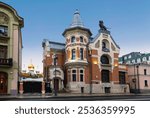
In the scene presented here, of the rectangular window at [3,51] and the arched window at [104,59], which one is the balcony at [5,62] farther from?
the arched window at [104,59]

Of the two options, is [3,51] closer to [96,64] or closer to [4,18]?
[4,18]

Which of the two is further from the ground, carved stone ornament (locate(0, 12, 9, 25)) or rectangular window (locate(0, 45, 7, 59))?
carved stone ornament (locate(0, 12, 9, 25))

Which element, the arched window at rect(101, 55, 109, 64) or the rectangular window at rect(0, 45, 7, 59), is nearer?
the rectangular window at rect(0, 45, 7, 59)

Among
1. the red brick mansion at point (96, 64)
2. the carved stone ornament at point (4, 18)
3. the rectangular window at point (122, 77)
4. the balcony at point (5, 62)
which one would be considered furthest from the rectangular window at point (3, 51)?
the rectangular window at point (122, 77)

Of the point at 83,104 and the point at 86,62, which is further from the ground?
the point at 86,62

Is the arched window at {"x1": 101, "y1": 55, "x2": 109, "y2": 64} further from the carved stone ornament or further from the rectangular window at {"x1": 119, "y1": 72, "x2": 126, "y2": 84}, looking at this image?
the carved stone ornament

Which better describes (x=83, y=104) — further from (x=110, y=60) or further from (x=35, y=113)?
(x=110, y=60)

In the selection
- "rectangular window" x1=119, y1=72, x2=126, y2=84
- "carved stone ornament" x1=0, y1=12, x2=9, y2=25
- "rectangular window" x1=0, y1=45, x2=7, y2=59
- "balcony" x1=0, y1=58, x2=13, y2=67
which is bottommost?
"rectangular window" x1=119, y1=72, x2=126, y2=84

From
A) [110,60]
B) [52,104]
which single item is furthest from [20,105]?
[110,60]

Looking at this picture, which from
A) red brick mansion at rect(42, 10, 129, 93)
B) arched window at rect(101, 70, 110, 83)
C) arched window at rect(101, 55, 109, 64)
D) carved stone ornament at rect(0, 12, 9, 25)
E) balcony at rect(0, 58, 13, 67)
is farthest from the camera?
arched window at rect(101, 55, 109, 64)

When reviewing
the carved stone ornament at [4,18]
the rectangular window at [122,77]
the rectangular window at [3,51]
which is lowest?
the rectangular window at [122,77]

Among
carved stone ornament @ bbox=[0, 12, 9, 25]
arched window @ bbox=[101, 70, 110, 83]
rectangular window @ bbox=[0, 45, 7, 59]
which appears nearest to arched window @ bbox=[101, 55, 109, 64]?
arched window @ bbox=[101, 70, 110, 83]

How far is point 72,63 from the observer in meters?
18.2

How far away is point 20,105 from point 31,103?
124 millimetres
